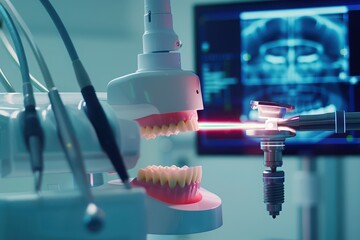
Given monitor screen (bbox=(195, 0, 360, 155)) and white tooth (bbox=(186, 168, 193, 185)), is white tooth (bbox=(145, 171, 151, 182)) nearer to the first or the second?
white tooth (bbox=(186, 168, 193, 185))

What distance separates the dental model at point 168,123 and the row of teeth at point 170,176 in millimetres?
34

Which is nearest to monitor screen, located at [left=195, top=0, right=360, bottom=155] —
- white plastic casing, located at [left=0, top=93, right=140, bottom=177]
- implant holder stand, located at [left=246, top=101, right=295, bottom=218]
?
implant holder stand, located at [left=246, top=101, right=295, bottom=218]

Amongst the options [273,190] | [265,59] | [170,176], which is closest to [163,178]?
[170,176]

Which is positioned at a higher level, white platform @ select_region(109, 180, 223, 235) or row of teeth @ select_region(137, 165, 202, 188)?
row of teeth @ select_region(137, 165, 202, 188)

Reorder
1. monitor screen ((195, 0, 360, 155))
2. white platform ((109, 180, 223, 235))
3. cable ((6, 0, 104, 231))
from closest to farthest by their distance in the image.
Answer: cable ((6, 0, 104, 231)) → white platform ((109, 180, 223, 235)) → monitor screen ((195, 0, 360, 155))

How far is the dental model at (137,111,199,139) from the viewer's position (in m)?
0.42

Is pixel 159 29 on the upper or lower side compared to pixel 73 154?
upper

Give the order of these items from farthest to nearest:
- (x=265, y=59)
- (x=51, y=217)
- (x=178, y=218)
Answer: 1. (x=265, y=59)
2. (x=178, y=218)
3. (x=51, y=217)

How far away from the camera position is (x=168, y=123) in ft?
1.38

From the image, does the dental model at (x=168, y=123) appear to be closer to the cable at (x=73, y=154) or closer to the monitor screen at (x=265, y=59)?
the cable at (x=73, y=154)

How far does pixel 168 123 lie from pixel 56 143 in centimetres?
12

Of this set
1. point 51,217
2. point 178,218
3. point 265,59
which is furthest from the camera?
point 265,59

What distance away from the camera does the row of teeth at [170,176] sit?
413 millimetres

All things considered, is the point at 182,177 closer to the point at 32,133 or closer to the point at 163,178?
the point at 163,178
